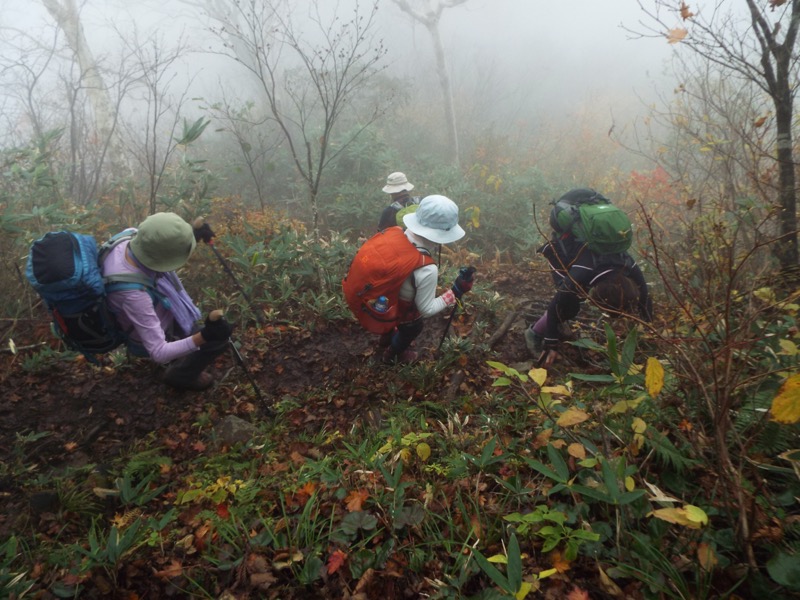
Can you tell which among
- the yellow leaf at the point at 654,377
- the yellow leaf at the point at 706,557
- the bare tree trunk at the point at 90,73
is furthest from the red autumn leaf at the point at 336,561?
the bare tree trunk at the point at 90,73

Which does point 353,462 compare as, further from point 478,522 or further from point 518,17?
point 518,17

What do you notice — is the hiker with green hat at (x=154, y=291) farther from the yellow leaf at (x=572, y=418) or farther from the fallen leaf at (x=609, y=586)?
the fallen leaf at (x=609, y=586)

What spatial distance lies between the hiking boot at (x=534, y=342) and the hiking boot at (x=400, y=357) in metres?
1.26

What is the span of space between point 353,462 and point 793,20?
4395mm

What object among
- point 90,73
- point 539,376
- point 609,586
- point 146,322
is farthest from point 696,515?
point 90,73

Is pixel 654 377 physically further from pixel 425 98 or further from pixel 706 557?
pixel 425 98

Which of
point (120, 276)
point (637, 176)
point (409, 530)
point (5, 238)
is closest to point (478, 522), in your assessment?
point (409, 530)

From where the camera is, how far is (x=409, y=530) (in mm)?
2053

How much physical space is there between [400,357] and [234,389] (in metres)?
1.70


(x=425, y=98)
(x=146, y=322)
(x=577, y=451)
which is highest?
(x=425, y=98)

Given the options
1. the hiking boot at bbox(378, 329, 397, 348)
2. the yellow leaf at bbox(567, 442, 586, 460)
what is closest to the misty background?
the hiking boot at bbox(378, 329, 397, 348)

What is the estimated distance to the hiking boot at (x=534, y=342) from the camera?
173 inches

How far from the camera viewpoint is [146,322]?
2.98 m

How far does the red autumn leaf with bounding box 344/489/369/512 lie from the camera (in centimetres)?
220
